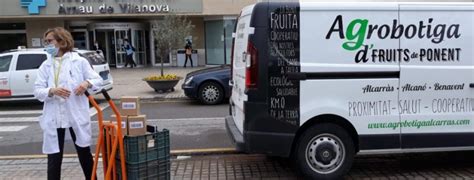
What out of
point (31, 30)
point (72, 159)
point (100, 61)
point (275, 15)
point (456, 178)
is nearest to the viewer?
point (275, 15)

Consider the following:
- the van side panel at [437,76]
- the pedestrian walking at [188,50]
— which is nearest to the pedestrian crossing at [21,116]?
the van side panel at [437,76]

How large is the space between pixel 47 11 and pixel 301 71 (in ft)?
72.1

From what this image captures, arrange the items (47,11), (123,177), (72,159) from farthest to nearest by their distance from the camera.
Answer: (47,11) < (72,159) < (123,177)

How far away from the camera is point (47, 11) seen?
23953mm

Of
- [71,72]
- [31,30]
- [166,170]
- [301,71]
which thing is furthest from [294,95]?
[31,30]

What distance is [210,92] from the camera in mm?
11852

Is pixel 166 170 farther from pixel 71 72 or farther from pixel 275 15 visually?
pixel 275 15

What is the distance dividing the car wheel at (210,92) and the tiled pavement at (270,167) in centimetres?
530

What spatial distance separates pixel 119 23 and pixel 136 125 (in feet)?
73.3

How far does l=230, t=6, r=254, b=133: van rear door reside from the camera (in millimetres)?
4969

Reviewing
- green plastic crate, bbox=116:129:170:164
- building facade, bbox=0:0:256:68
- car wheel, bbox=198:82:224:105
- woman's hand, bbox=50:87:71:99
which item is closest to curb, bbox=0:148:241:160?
green plastic crate, bbox=116:129:170:164

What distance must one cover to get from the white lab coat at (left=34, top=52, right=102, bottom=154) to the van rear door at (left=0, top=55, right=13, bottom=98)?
883 cm

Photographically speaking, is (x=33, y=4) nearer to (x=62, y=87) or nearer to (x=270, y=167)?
(x=270, y=167)

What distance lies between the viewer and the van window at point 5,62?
12.3m
